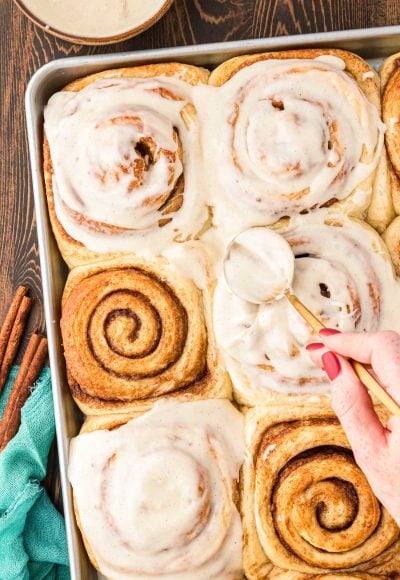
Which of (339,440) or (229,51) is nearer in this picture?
(339,440)

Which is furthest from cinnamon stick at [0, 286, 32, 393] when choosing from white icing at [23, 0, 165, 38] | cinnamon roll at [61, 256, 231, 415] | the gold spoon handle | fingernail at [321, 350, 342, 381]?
fingernail at [321, 350, 342, 381]

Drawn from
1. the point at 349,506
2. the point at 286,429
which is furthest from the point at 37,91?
the point at 349,506

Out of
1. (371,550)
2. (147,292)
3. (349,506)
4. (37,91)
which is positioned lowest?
(371,550)

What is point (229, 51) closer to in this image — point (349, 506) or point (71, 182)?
point (71, 182)

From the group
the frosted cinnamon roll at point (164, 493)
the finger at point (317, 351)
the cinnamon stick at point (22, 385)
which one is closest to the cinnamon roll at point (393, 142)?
the finger at point (317, 351)

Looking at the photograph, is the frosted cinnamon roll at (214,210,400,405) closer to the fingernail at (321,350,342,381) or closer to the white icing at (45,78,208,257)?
the white icing at (45,78,208,257)

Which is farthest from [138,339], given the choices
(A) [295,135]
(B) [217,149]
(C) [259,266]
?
(A) [295,135]

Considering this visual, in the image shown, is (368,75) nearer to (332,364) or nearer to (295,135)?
Result: (295,135)
